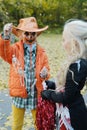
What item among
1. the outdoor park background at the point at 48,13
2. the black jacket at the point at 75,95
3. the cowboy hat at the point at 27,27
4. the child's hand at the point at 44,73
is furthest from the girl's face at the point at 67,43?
the outdoor park background at the point at 48,13

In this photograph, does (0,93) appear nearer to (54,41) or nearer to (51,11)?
(54,41)

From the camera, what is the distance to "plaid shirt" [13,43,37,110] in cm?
408

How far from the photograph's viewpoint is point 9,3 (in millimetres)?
18500

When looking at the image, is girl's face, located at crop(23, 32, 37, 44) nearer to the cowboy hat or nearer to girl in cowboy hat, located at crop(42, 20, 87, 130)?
the cowboy hat

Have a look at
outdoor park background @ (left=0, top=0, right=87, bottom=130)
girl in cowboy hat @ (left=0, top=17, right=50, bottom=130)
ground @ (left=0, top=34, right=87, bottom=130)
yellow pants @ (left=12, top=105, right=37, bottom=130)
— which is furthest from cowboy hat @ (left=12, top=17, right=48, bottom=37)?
outdoor park background @ (left=0, top=0, right=87, bottom=130)

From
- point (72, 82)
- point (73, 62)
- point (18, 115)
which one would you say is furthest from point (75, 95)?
point (18, 115)

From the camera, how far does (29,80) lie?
4113 millimetres

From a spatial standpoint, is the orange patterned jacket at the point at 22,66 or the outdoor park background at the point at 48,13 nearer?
the orange patterned jacket at the point at 22,66

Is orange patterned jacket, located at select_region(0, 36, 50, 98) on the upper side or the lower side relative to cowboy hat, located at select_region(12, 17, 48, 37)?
lower

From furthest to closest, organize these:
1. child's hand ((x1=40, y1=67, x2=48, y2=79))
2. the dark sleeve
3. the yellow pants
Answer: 1. the yellow pants
2. child's hand ((x1=40, y1=67, x2=48, y2=79))
3. the dark sleeve

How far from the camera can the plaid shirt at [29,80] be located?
4.08 m

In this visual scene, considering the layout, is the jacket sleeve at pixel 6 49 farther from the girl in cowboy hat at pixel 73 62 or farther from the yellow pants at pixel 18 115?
the girl in cowboy hat at pixel 73 62

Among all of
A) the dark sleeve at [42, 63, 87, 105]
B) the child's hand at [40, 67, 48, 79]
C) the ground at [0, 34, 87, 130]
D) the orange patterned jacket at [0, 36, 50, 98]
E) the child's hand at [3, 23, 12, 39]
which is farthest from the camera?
the ground at [0, 34, 87, 130]

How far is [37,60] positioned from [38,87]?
0.30m
